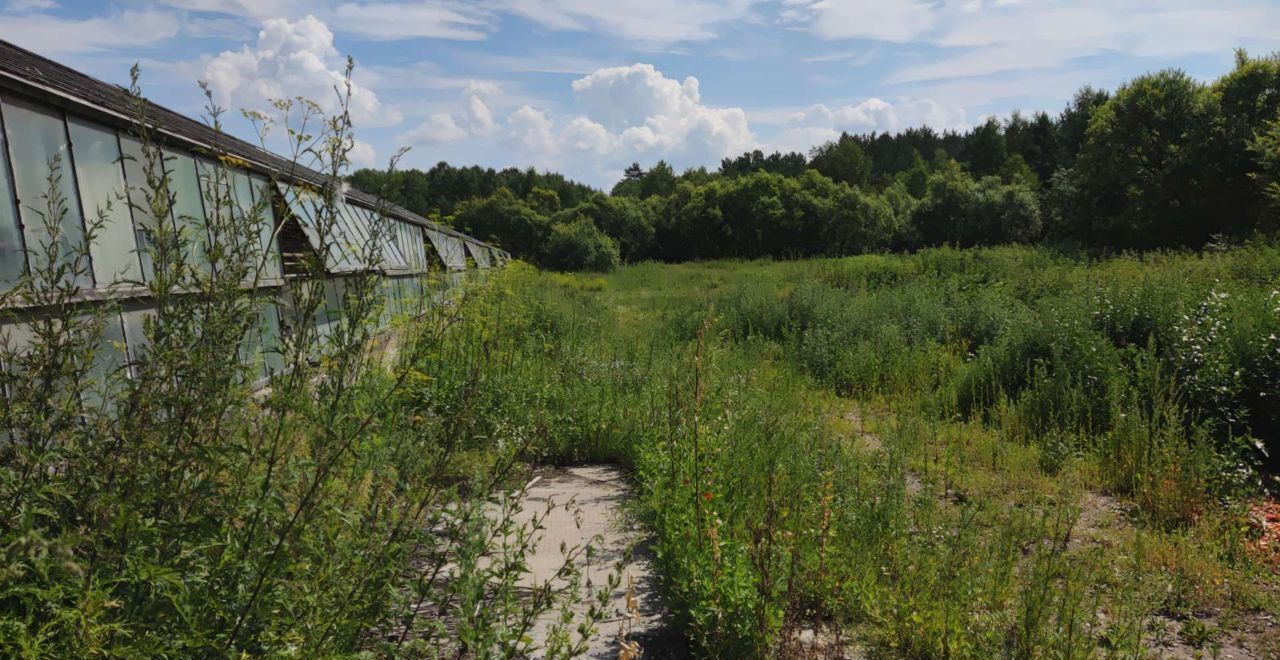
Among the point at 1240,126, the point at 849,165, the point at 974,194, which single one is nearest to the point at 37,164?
the point at 1240,126

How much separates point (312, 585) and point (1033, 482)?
5.38 m

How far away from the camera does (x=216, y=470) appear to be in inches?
76.0

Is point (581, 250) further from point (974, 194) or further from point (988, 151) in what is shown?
point (988, 151)

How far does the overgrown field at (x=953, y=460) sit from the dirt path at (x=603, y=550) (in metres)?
0.20

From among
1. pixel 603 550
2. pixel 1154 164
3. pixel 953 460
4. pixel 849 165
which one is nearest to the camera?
pixel 603 550

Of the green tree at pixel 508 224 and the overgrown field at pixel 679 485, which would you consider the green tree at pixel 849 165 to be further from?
the overgrown field at pixel 679 485

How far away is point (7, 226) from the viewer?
4703 millimetres

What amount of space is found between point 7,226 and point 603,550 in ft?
14.0

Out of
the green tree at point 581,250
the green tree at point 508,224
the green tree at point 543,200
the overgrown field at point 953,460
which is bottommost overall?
the overgrown field at point 953,460

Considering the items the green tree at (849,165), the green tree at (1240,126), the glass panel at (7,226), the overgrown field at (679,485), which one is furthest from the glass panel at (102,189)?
the green tree at (849,165)

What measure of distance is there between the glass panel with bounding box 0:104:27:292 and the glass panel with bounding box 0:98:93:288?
5 cm

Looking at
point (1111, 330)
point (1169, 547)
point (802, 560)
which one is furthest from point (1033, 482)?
point (1111, 330)

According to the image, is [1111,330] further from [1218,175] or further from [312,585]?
[1218,175]

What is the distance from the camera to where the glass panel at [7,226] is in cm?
Result: 468
